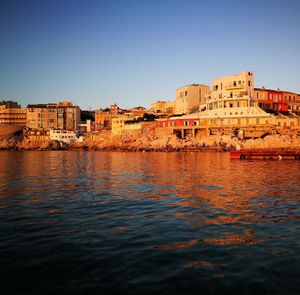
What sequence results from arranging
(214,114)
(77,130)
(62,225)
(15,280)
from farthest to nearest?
(77,130) < (214,114) < (62,225) < (15,280)

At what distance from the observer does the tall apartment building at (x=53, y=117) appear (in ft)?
427

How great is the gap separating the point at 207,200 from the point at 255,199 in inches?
109

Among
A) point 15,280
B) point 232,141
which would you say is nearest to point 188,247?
point 15,280

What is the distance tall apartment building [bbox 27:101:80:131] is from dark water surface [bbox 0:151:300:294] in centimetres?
11494

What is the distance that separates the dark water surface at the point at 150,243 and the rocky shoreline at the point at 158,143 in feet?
160

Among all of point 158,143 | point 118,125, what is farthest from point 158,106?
point 158,143

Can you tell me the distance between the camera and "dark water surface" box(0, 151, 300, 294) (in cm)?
734

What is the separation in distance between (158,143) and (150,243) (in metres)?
77.8

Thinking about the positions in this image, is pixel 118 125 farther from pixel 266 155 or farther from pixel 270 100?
pixel 266 155

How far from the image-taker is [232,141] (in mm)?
77438

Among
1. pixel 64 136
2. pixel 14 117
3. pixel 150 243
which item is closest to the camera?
pixel 150 243

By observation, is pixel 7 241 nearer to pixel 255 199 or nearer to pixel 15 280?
pixel 15 280

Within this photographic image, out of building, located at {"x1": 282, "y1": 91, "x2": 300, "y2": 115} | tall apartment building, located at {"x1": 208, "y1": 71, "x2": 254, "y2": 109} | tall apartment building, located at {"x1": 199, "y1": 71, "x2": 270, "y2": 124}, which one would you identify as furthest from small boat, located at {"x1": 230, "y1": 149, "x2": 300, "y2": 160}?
building, located at {"x1": 282, "y1": 91, "x2": 300, "y2": 115}

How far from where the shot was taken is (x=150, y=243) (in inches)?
402
